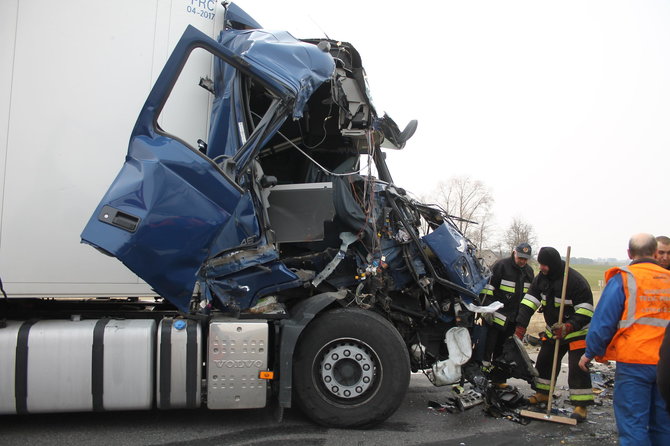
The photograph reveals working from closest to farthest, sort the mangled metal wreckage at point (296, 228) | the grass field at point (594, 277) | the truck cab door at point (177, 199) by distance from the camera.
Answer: the truck cab door at point (177, 199), the mangled metal wreckage at point (296, 228), the grass field at point (594, 277)

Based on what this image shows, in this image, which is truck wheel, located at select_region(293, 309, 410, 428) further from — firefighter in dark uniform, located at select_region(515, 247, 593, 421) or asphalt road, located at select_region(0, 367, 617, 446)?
firefighter in dark uniform, located at select_region(515, 247, 593, 421)

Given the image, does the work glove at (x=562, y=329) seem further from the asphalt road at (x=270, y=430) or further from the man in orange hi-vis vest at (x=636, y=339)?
the man in orange hi-vis vest at (x=636, y=339)

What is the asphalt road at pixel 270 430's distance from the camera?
13.2ft

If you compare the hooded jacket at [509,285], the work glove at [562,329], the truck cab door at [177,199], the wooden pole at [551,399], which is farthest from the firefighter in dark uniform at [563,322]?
the truck cab door at [177,199]

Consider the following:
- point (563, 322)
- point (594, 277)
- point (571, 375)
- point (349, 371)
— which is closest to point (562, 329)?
point (563, 322)

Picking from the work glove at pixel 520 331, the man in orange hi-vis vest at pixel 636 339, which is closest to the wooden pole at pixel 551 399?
the work glove at pixel 520 331

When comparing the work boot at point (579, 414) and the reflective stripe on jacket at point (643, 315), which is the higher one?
the reflective stripe on jacket at point (643, 315)

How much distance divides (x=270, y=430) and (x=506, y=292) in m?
3.00

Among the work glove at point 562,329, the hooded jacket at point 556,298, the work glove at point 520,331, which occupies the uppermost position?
the hooded jacket at point 556,298

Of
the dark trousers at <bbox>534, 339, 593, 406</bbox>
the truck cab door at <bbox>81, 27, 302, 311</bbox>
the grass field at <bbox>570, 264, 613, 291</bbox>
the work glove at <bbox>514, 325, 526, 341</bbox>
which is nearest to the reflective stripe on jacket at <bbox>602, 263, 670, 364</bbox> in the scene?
the dark trousers at <bbox>534, 339, 593, 406</bbox>

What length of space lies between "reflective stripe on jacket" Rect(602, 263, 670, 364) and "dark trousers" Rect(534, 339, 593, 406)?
5.38 ft

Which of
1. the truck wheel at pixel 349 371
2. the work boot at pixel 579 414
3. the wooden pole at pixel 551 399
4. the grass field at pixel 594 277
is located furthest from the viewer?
the grass field at pixel 594 277

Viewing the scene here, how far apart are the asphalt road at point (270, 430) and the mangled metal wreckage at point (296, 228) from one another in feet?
0.79

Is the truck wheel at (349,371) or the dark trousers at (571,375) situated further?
the dark trousers at (571,375)
